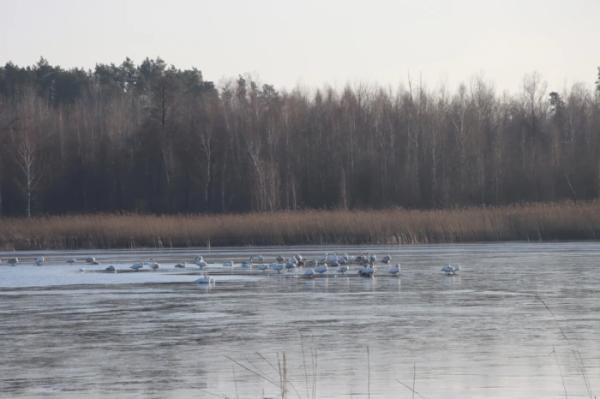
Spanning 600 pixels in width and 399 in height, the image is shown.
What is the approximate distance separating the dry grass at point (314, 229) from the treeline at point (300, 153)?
15.4m

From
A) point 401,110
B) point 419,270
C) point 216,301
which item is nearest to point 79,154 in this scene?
point 401,110

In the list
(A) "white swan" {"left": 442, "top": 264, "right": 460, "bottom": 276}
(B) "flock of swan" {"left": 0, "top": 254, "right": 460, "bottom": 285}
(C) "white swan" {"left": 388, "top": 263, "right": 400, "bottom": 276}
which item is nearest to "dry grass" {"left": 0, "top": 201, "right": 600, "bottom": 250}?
(B) "flock of swan" {"left": 0, "top": 254, "right": 460, "bottom": 285}

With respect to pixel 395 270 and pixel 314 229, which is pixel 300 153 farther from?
pixel 395 270

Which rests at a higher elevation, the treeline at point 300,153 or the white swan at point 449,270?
the treeline at point 300,153

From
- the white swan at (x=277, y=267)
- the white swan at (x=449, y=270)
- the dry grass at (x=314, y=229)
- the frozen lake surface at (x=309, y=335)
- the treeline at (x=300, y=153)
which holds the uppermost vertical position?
the treeline at (x=300, y=153)

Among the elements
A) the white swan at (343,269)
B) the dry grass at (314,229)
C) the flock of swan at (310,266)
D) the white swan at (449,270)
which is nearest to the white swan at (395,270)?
the flock of swan at (310,266)

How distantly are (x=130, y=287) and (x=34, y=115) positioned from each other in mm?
46031

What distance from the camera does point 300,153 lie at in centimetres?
5634

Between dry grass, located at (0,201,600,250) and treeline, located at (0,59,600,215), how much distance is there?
50.4 feet

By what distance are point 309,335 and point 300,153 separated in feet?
146

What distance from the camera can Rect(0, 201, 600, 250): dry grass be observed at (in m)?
31.2

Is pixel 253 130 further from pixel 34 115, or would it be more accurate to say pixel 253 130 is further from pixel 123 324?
pixel 123 324

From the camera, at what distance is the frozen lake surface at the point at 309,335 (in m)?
9.17

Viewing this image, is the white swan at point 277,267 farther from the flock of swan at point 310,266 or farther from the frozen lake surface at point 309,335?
the frozen lake surface at point 309,335
